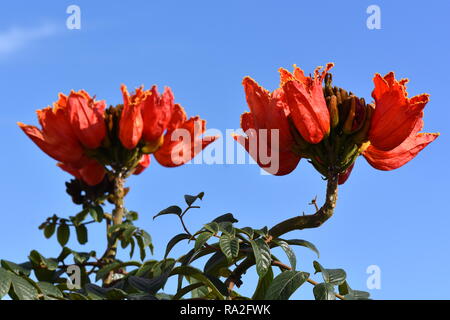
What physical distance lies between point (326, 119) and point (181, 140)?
1.68 metres

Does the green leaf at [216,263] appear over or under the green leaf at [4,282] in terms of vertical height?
over

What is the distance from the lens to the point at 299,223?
2094mm

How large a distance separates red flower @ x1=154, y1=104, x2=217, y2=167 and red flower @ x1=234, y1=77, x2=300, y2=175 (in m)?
1.32

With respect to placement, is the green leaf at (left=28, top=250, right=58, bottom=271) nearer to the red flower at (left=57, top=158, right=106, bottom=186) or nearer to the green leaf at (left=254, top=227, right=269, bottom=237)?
the red flower at (left=57, top=158, right=106, bottom=186)

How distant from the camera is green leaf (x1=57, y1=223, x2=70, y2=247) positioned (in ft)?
12.8

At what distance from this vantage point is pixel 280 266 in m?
2.05

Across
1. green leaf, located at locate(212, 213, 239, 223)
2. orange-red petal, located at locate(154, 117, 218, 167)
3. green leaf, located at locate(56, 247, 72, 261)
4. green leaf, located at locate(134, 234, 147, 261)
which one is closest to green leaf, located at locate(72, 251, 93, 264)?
green leaf, located at locate(56, 247, 72, 261)

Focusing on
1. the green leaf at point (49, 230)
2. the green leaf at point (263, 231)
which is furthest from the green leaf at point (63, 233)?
the green leaf at point (263, 231)

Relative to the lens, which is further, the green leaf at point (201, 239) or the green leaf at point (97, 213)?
the green leaf at point (97, 213)

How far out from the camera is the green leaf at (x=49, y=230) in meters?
3.89

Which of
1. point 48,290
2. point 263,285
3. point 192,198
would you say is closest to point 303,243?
point 263,285

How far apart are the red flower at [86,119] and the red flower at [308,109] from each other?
4.78 ft

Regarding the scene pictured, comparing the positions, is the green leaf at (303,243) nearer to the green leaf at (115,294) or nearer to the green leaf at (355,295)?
the green leaf at (355,295)

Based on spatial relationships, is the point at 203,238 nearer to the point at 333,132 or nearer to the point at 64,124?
the point at 333,132
